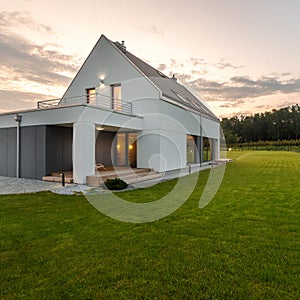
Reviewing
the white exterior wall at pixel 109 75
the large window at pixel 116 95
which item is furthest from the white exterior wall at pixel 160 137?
the large window at pixel 116 95

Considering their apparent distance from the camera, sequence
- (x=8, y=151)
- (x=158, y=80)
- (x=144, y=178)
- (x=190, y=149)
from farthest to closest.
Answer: (x=190, y=149)
(x=158, y=80)
(x=8, y=151)
(x=144, y=178)

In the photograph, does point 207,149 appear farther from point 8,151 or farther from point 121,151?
point 8,151

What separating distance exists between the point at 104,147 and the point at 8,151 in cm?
504

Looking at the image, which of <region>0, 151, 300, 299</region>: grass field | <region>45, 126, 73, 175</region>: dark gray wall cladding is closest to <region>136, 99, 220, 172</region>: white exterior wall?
<region>45, 126, 73, 175</region>: dark gray wall cladding

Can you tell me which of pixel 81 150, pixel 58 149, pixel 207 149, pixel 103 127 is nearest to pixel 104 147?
pixel 103 127

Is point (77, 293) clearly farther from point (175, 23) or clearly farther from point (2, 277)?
point (175, 23)

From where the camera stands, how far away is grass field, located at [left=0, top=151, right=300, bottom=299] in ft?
8.73

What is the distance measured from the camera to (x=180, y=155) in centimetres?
1634

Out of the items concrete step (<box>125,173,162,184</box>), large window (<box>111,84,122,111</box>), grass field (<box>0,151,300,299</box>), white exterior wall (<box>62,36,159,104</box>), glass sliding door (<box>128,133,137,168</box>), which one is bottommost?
grass field (<box>0,151,300,299</box>)

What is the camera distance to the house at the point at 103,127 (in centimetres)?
1045

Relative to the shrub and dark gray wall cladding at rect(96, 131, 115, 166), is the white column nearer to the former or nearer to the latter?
the shrub

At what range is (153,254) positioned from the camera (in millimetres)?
3543

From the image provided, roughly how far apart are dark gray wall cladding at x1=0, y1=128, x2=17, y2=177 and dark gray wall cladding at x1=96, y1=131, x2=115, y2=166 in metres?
4.24

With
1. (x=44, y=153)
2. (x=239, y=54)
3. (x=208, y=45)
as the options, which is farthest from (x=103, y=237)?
(x=239, y=54)
